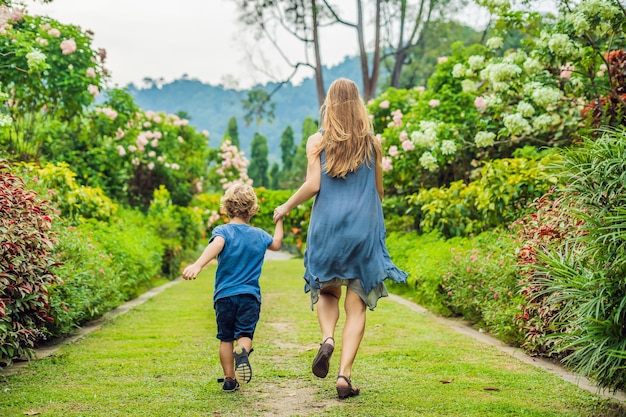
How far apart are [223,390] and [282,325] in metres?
3.05

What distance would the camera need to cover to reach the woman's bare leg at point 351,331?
433 cm

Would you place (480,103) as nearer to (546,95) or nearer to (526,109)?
(526,109)

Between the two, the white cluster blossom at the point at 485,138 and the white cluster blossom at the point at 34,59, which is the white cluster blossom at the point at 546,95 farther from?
the white cluster blossom at the point at 34,59

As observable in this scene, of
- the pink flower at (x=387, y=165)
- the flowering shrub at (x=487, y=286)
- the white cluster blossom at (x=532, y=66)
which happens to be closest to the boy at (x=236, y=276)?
the flowering shrub at (x=487, y=286)

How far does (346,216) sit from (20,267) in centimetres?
232

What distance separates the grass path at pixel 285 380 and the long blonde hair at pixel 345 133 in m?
1.41

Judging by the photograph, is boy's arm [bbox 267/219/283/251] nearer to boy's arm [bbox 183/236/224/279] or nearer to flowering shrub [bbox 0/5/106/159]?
boy's arm [bbox 183/236/224/279]

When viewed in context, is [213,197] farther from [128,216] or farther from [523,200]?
[523,200]

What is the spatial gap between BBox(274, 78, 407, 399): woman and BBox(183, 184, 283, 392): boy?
295 millimetres

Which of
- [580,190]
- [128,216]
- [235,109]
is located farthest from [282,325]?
[235,109]

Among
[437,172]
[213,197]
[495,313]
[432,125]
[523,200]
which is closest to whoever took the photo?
[495,313]

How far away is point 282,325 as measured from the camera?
7.59 metres

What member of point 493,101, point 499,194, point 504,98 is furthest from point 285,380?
point 504,98

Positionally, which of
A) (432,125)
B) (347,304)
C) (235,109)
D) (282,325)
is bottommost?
(282,325)
